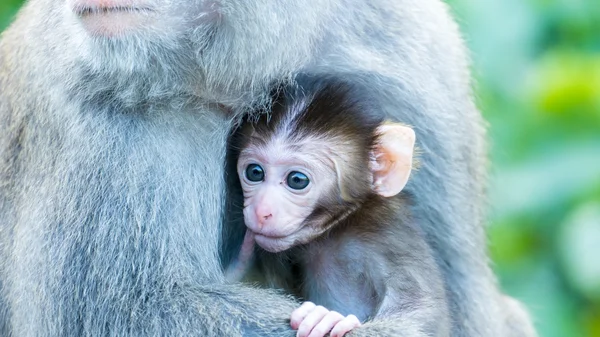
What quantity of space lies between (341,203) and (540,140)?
2276 millimetres

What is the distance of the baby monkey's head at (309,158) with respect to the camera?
3691 mm

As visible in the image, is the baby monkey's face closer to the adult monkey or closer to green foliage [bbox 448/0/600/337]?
the adult monkey

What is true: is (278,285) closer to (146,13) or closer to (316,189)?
(316,189)

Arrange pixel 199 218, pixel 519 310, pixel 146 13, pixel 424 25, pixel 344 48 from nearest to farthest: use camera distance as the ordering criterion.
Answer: pixel 146 13
pixel 199 218
pixel 344 48
pixel 424 25
pixel 519 310

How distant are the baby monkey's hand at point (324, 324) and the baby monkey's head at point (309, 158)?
0.33 metres

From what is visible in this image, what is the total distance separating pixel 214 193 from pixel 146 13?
0.68 metres

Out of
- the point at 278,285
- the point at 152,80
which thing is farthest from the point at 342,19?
the point at 278,285

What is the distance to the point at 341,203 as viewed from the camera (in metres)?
3.80

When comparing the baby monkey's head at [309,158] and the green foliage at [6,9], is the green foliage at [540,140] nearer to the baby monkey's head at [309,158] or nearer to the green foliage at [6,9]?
the baby monkey's head at [309,158]

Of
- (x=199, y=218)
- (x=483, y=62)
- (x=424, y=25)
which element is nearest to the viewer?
(x=199, y=218)

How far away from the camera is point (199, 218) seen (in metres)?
3.66

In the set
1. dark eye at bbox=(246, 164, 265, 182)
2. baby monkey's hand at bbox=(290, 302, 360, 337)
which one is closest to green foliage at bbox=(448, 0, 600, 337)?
dark eye at bbox=(246, 164, 265, 182)

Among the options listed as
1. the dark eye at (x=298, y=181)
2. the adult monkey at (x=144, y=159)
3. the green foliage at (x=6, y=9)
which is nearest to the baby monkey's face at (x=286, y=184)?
the dark eye at (x=298, y=181)

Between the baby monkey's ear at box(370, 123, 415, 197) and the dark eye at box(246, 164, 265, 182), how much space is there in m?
0.39
